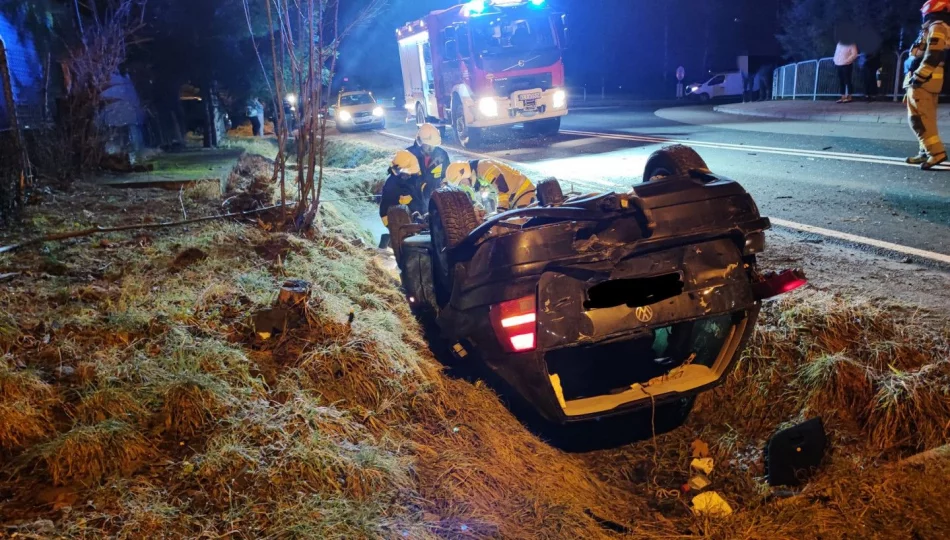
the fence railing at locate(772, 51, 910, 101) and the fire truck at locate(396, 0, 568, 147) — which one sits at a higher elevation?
the fire truck at locate(396, 0, 568, 147)

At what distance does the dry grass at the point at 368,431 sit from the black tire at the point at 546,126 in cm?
1258

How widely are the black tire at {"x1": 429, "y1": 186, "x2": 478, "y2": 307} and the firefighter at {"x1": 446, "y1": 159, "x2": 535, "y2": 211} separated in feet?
4.55

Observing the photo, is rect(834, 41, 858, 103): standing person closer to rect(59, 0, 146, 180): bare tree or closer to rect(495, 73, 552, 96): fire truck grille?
rect(495, 73, 552, 96): fire truck grille

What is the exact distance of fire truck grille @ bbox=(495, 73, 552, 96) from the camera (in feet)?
48.3

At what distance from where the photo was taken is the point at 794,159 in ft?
31.3

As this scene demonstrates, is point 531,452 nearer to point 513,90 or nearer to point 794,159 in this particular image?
point 794,159

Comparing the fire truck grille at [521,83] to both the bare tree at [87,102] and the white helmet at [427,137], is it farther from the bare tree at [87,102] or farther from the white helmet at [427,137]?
the white helmet at [427,137]

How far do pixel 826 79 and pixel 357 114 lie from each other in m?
16.8

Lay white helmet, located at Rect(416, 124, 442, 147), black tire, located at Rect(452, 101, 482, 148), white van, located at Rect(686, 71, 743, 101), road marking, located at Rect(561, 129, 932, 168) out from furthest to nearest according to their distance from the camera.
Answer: white van, located at Rect(686, 71, 743, 101), black tire, located at Rect(452, 101, 482, 148), road marking, located at Rect(561, 129, 932, 168), white helmet, located at Rect(416, 124, 442, 147)

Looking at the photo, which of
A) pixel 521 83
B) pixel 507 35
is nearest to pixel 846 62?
pixel 521 83

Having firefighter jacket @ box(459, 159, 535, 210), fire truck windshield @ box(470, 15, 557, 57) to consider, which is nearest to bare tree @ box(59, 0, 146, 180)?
firefighter jacket @ box(459, 159, 535, 210)

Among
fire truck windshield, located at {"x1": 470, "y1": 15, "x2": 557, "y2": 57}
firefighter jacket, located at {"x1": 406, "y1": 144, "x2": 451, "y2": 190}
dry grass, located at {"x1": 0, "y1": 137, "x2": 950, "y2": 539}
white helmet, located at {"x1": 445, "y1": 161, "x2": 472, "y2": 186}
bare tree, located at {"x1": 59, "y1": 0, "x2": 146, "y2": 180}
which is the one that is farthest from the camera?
fire truck windshield, located at {"x1": 470, "y1": 15, "x2": 557, "y2": 57}

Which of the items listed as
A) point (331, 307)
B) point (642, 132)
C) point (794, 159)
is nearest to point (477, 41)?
point (642, 132)

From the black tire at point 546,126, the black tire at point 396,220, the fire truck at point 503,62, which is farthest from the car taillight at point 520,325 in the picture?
the black tire at point 546,126
